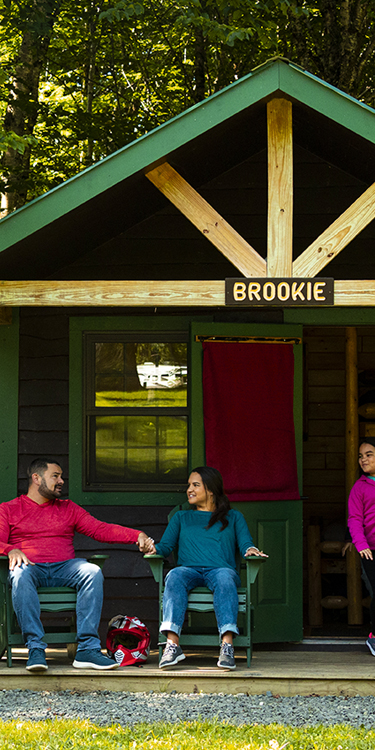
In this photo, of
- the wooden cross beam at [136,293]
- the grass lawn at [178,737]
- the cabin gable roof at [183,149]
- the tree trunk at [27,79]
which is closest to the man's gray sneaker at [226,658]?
the grass lawn at [178,737]

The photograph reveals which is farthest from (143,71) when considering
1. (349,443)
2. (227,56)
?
(349,443)

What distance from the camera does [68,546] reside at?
14.2 feet

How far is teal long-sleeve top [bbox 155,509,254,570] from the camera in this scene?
429 centimetres

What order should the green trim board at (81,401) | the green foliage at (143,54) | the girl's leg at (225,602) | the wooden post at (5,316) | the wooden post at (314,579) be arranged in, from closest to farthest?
1. the girl's leg at (225,602)
2. the wooden post at (5,316)
3. the green trim board at (81,401)
4. the wooden post at (314,579)
5. the green foliage at (143,54)

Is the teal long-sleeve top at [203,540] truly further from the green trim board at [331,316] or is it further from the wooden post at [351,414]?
the wooden post at [351,414]

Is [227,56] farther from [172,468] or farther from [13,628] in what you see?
[13,628]

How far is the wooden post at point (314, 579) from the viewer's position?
573 cm

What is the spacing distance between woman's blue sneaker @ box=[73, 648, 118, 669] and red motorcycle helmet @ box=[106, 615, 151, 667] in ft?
0.38

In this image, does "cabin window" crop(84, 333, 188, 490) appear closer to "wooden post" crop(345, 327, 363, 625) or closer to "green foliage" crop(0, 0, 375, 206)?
"wooden post" crop(345, 327, 363, 625)

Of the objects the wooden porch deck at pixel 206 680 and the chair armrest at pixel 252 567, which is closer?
the wooden porch deck at pixel 206 680

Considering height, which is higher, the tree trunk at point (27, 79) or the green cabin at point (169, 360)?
the tree trunk at point (27, 79)

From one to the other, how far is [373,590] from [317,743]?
134 cm

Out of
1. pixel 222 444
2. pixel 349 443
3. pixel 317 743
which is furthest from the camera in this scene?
pixel 349 443

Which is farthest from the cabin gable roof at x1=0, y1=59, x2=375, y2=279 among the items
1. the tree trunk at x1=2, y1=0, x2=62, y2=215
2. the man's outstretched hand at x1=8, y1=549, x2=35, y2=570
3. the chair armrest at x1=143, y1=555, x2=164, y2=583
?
the tree trunk at x1=2, y1=0, x2=62, y2=215
